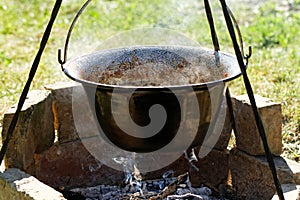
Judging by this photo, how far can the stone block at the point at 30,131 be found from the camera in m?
3.11

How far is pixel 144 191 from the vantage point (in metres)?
3.47

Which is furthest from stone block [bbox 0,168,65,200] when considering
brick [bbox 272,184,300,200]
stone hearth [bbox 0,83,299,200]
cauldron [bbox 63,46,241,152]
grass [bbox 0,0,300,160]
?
grass [bbox 0,0,300,160]

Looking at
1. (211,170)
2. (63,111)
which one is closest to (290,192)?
(211,170)

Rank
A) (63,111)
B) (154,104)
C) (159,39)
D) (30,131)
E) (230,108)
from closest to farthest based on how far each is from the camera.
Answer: (154,104) < (30,131) < (230,108) < (63,111) < (159,39)

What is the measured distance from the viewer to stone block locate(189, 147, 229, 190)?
3518 mm

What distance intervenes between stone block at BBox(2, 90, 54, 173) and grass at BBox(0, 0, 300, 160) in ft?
4.21

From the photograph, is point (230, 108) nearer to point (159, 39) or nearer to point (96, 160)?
point (96, 160)

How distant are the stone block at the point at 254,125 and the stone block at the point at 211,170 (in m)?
0.21

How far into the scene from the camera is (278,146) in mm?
3172

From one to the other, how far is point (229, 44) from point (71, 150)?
3.23 metres

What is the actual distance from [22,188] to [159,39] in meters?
4.04

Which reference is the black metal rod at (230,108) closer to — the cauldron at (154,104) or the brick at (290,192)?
the cauldron at (154,104)

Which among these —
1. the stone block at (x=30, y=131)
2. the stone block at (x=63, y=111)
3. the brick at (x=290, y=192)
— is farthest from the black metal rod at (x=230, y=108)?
the stone block at (x=30, y=131)

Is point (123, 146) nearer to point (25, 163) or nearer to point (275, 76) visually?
point (25, 163)
